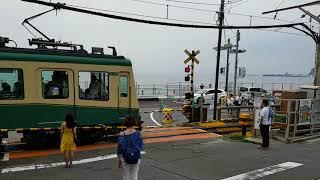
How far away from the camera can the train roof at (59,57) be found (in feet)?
42.9

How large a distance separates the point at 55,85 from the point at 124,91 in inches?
105

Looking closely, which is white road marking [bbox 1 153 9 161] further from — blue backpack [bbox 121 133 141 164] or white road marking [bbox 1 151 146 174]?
blue backpack [bbox 121 133 141 164]

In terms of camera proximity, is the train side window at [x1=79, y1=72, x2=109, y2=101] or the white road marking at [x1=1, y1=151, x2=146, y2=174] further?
the train side window at [x1=79, y1=72, x2=109, y2=101]

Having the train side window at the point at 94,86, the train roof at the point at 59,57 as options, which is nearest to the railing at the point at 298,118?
the train roof at the point at 59,57

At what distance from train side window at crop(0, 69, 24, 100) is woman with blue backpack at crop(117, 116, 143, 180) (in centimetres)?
690

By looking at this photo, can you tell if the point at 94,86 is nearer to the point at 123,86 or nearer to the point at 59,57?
the point at 123,86

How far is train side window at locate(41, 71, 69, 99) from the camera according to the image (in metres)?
13.6

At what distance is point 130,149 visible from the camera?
7086mm

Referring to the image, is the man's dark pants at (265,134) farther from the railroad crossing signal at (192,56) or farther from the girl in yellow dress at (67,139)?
the railroad crossing signal at (192,56)

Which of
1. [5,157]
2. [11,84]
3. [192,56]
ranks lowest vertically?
[5,157]

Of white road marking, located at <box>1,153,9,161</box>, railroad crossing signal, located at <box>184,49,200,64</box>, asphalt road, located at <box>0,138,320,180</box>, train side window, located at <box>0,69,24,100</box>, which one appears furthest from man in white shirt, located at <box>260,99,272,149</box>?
white road marking, located at <box>1,153,9,161</box>

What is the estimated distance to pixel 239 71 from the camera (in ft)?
132

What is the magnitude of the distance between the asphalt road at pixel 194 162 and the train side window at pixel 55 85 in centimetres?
218

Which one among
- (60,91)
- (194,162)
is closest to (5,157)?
(60,91)
